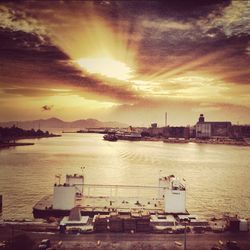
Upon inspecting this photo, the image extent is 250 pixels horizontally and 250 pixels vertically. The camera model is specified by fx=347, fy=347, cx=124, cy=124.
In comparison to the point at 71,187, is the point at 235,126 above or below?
above

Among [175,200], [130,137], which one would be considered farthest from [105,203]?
[130,137]

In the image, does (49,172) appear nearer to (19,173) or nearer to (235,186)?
(19,173)

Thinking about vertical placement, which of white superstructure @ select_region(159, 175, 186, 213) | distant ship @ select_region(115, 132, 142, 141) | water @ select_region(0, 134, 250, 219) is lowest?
water @ select_region(0, 134, 250, 219)

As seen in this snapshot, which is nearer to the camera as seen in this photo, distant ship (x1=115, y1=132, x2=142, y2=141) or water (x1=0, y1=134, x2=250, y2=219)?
water (x1=0, y1=134, x2=250, y2=219)

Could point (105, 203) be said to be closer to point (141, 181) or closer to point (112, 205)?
point (112, 205)

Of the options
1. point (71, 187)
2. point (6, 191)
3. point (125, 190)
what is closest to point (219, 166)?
point (125, 190)

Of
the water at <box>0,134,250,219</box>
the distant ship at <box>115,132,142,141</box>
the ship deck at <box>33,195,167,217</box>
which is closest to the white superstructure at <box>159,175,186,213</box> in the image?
the ship deck at <box>33,195,167,217</box>

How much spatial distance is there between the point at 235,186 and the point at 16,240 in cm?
2583

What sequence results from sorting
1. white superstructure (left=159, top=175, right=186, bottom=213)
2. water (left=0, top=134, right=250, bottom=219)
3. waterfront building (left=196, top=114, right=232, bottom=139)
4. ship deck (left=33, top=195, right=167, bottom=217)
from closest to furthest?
white superstructure (left=159, top=175, right=186, bottom=213) < ship deck (left=33, top=195, right=167, bottom=217) < water (left=0, top=134, right=250, bottom=219) < waterfront building (left=196, top=114, right=232, bottom=139)

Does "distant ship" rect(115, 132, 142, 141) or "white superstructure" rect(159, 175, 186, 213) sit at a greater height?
"distant ship" rect(115, 132, 142, 141)

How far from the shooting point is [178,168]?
4744cm

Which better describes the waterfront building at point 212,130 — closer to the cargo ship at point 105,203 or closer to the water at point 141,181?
the water at point 141,181

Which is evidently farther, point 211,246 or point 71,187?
point 71,187

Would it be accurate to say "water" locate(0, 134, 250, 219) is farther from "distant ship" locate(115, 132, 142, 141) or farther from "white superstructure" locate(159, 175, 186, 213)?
"distant ship" locate(115, 132, 142, 141)
